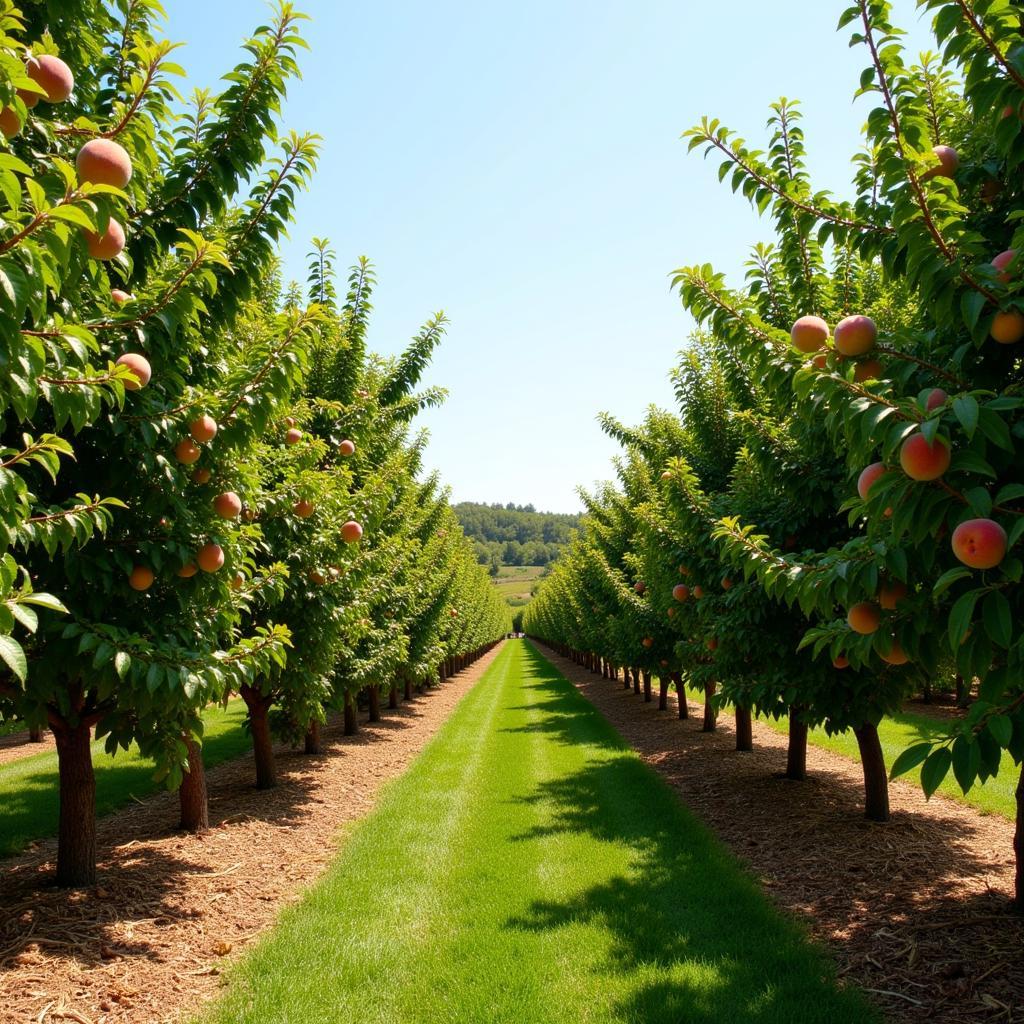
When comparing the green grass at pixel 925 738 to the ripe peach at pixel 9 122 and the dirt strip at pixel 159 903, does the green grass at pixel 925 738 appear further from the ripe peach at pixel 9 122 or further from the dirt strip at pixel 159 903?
the dirt strip at pixel 159 903

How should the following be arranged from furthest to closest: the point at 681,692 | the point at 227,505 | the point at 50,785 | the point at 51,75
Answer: the point at 681,692, the point at 50,785, the point at 227,505, the point at 51,75

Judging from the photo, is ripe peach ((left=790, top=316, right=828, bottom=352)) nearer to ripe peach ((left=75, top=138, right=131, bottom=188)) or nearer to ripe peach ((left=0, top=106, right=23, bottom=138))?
ripe peach ((left=75, top=138, right=131, bottom=188))

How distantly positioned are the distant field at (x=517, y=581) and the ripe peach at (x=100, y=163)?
128210 millimetres

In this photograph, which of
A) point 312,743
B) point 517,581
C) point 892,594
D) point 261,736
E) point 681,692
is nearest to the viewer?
point 892,594

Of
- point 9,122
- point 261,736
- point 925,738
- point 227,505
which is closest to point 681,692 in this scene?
point 261,736

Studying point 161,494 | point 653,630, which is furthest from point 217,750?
point 161,494

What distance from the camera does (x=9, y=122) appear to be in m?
2.31

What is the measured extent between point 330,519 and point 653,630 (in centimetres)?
814

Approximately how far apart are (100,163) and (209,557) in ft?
8.89

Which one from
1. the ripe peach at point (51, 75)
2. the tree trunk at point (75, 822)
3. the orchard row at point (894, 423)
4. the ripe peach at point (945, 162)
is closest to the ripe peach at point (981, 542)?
the orchard row at point (894, 423)

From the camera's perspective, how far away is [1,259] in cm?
203

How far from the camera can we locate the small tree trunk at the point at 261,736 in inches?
363

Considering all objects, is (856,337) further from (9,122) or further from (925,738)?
(9,122)

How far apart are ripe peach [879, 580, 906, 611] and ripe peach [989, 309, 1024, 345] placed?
1164mm
